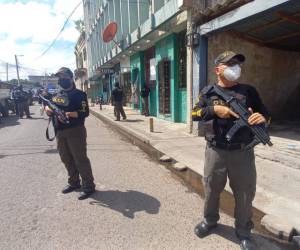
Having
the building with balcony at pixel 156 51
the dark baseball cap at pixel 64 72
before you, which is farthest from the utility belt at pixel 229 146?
the building with balcony at pixel 156 51

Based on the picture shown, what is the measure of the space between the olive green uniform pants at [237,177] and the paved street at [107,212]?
29cm

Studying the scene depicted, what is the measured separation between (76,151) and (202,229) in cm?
213

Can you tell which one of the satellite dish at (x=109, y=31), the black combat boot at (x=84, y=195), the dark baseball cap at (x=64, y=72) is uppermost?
the satellite dish at (x=109, y=31)

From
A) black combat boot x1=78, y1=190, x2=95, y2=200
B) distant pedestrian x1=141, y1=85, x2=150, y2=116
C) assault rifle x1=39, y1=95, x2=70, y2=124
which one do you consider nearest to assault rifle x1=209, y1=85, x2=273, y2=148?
assault rifle x1=39, y1=95, x2=70, y2=124

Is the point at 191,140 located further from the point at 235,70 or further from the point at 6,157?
the point at 235,70

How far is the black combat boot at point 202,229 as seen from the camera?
3.20 m

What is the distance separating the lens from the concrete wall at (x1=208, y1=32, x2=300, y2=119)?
8242 millimetres

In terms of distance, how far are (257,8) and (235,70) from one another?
11.5 feet

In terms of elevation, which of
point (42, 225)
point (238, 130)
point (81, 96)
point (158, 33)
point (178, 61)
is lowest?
point (42, 225)

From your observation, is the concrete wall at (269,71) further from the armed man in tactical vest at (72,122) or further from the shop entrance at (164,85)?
the armed man in tactical vest at (72,122)

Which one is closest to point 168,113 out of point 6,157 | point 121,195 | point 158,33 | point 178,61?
point 178,61

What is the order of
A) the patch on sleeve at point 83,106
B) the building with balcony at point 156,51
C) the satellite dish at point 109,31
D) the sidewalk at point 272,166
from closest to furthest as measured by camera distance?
Result: the sidewalk at point 272,166 → the patch on sleeve at point 83,106 → the building with balcony at point 156,51 → the satellite dish at point 109,31

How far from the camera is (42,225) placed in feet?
11.7

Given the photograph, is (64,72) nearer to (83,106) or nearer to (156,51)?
(83,106)
